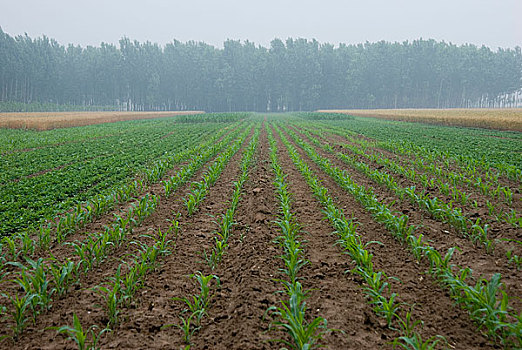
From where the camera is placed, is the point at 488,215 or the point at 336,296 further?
the point at 488,215

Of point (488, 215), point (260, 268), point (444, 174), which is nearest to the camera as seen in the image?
point (260, 268)

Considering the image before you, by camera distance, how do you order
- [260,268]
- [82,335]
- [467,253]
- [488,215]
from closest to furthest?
1. [82,335]
2. [260,268]
3. [467,253]
4. [488,215]

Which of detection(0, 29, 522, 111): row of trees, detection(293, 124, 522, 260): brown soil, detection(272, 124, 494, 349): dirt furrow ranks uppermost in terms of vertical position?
detection(0, 29, 522, 111): row of trees

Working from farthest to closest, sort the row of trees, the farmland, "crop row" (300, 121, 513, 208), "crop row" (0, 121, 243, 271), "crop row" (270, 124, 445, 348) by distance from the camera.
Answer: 1. the row of trees
2. "crop row" (300, 121, 513, 208)
3. "crop row" (0, 121, 243, 271)
4. the farmland
5. "crop row" (270, 124, 445, 348)

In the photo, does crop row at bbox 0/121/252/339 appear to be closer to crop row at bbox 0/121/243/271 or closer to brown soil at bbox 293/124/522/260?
crop row at bbox 0/121/243/271

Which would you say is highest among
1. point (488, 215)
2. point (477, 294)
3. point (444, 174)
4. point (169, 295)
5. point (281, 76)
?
point (281, 76)

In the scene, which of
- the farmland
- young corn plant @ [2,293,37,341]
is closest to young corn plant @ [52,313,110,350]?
the farmland

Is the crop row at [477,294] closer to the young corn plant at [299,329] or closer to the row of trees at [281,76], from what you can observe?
the young corn plant at [299,329]

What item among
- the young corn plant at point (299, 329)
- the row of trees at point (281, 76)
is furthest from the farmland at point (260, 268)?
the row of trees at point (281, 76)

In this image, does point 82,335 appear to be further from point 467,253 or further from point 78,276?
point 467,253

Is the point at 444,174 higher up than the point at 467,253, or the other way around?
the point at 444,174

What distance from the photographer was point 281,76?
8575cm

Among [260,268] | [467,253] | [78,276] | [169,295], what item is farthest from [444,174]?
[78,276]

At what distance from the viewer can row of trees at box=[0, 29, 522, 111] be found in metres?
83.6
